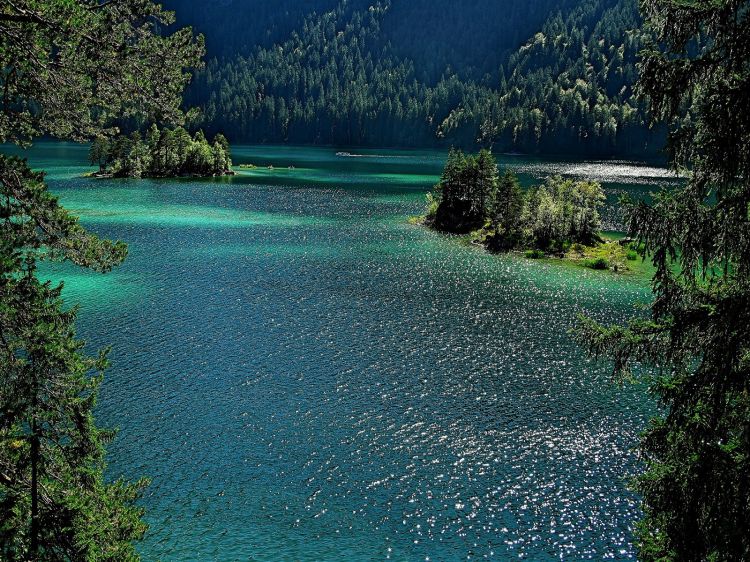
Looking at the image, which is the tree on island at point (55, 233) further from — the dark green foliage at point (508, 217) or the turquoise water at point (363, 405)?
the dark green foliage at point (508, 217)

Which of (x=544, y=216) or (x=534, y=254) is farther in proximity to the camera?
(x=544, y=216)

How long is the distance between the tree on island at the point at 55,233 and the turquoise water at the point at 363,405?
13705 mm

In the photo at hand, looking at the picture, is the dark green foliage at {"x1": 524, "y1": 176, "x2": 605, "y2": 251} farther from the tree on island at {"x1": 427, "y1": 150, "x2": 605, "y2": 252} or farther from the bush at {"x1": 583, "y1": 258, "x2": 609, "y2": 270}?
the bush at {"x1": 583, "y1": 258, "x2": 609, "y2": 270}

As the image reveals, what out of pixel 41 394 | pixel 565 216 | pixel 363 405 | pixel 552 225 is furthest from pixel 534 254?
pixel 41 394

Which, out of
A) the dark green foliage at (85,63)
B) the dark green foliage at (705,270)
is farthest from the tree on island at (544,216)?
the dark green foliage at (85,63)

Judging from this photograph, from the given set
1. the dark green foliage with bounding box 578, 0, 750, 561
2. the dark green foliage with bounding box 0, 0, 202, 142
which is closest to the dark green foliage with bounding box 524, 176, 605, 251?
the dark green foliage with bounding box 578, 0, 750, 561

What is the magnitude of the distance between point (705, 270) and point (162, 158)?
555 ft

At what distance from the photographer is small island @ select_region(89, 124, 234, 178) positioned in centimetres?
16075

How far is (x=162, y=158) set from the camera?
166 m

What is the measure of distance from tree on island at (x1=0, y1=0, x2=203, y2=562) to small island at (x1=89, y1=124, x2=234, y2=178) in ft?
508

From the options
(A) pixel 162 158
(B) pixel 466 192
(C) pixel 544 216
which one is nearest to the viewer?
(C) pixel 544 216

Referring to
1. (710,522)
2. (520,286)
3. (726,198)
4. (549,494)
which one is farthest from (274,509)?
(520,286)

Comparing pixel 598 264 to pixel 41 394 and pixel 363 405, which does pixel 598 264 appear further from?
pixel 41 394

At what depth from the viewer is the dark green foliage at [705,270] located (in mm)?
11469
